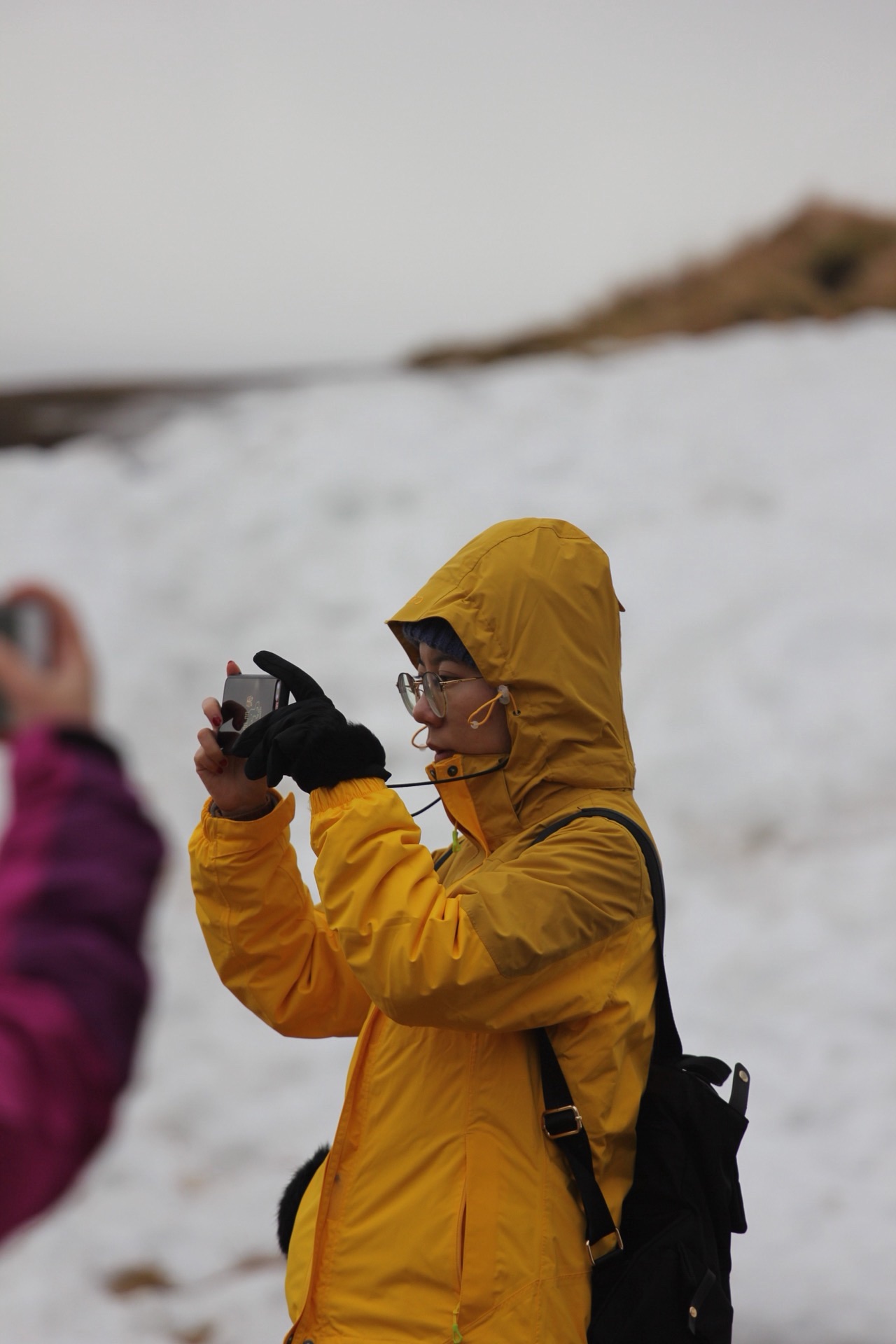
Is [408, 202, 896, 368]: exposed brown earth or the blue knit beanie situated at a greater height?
[408, 202, 896, 368]: exposed brown earth

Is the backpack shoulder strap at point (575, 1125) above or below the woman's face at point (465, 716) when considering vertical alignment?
below

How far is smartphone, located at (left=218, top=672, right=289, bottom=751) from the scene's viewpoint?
169 centimetres

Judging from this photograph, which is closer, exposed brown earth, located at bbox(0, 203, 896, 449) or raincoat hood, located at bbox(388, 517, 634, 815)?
raincoat hood, located at bbox(388, 517, 634, 815)

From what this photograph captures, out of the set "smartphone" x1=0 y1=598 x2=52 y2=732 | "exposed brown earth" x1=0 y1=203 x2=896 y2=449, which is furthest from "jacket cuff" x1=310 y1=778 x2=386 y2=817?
"exposed brown earth" x1=0 y1=203 x2=896 y2=449

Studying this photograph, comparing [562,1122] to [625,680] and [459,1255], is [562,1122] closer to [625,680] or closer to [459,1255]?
[459,1255]

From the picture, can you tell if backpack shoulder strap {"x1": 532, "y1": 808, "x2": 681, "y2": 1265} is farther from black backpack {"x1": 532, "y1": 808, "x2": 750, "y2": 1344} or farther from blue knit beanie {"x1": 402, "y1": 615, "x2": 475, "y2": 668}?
blue knit beanie {"x1": 402, "y1": 615, "x2": 475, "y2": 668}

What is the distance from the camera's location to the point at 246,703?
1718mm

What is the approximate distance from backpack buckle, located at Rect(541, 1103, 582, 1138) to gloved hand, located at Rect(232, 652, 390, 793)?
1.58 feet

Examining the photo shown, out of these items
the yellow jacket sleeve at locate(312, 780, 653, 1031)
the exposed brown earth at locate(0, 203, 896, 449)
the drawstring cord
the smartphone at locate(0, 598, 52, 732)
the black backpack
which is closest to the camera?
the yellow jacket sleeve at locate(312, 780, 653, 1031)

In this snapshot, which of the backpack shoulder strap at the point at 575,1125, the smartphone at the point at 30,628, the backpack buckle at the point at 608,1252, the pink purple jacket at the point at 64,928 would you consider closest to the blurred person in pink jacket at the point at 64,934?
the pink purple jacket at the point at 64,928

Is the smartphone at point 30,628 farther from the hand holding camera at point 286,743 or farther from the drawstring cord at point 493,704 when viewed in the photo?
the drawstring cord at point 493,704

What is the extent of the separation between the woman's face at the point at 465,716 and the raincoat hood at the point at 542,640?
2 cm

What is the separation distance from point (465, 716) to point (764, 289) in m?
5.31

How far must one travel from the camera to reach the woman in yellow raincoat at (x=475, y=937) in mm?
1475
